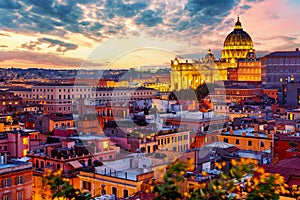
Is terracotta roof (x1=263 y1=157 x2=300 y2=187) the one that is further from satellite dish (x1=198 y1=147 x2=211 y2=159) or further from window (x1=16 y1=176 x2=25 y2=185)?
window (x1=16 y1=176 x2=25 y2=185)

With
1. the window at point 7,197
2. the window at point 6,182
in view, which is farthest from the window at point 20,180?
the window at point 7,197

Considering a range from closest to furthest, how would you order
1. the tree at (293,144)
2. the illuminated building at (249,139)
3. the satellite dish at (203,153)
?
the tree at (293,144), the satellite dish at (203,153), the illuminated building at (249,139)

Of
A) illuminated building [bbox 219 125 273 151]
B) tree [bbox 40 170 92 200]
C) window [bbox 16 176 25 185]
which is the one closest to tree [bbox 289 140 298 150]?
illuminated building [bbox 219 125 273 151]

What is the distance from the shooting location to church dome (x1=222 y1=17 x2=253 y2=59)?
100m

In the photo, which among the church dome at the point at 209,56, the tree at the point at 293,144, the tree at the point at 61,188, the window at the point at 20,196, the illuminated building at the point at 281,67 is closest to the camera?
the tree at the point at 61,188

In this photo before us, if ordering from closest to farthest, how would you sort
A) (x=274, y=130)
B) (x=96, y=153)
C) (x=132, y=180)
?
(x=132, y=180) → (x=96, y=153) → (x=274, y=130)

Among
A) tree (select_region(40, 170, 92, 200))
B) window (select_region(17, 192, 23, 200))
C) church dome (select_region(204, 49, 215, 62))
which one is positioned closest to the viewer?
tree (select_region(40, 170, 92, 200))

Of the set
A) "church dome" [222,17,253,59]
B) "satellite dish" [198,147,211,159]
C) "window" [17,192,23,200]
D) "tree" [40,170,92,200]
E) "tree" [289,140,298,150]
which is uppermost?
"church dome" [222,17,253,59]

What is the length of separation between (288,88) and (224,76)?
47609 millimetres

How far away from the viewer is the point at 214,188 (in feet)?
16.0

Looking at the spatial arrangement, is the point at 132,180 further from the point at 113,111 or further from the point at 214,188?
the point at 113,111

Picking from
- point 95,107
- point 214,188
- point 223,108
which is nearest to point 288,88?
point 223,108

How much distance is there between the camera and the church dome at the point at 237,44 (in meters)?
100

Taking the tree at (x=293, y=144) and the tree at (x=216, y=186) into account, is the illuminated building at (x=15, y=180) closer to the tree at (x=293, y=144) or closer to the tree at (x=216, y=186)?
the tree at (x=293, y=144)
